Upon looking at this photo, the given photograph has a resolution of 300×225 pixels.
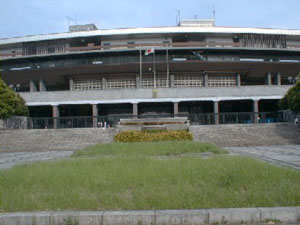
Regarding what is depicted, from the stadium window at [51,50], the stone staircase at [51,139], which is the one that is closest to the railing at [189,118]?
the stone staircase at [51,139]

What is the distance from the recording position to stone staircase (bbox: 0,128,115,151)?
2158cm

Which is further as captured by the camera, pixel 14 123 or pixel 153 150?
pixel 14 123

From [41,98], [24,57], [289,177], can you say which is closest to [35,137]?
[41,98]

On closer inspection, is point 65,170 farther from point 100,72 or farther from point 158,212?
point 100,72

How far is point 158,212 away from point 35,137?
2067cm

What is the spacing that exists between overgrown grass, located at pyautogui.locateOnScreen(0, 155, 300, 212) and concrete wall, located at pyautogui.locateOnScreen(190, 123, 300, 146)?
1414 cm

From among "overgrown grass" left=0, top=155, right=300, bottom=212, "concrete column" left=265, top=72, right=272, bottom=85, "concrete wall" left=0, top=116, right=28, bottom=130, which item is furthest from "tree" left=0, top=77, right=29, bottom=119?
"concrete column" left=265, top=72, right=272, bottom=85

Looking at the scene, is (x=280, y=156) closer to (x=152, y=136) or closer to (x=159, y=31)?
(x=152, y=136)

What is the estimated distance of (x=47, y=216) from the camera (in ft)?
15.7

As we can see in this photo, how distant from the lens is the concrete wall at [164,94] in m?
30.7

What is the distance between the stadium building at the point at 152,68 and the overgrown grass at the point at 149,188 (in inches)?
917

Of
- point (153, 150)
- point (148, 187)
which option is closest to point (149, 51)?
point (153, 150)

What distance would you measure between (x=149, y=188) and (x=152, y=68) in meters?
28.8

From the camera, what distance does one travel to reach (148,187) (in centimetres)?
610
